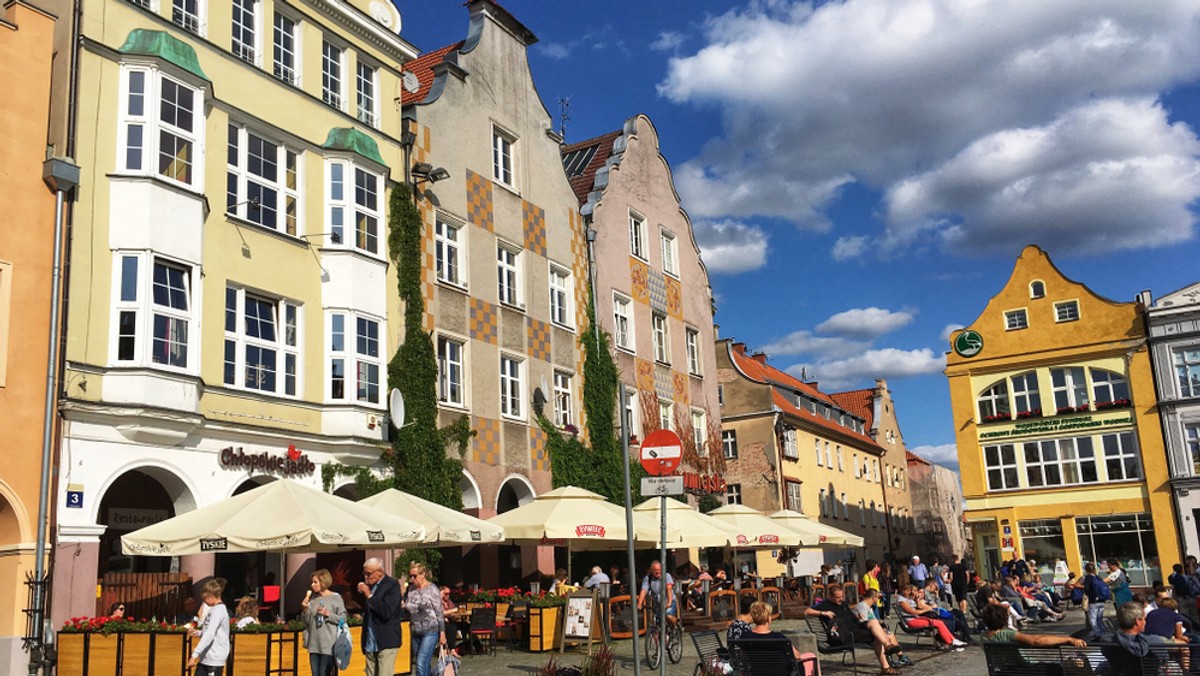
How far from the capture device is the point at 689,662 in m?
18.9

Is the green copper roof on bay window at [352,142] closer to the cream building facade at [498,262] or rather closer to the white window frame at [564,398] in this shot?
the cream building facade at [498,262]

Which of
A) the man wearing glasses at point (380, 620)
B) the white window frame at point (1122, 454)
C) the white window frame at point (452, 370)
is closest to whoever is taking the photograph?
the man wearing glasses at point (380, 620)

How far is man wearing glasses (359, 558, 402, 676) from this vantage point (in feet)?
39.1

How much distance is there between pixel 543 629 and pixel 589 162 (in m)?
19.2

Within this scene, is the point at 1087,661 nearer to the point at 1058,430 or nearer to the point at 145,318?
the point at 145,318

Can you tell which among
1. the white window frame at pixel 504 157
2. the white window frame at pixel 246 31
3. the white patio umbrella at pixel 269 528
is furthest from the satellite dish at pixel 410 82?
the white patio umbrella at pixel 269 528

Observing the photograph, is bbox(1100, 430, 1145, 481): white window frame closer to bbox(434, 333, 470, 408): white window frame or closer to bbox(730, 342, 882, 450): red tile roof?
bbox(730, 342, 882, 450): red tile roof

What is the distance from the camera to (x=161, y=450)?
59.3 ft

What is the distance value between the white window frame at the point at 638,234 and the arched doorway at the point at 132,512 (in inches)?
688

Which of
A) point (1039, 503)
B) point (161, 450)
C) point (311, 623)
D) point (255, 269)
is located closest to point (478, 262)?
point (255, 269)

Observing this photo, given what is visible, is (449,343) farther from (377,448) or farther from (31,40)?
(31,40)

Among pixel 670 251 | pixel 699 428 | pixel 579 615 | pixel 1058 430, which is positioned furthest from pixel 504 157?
pixel 1058 430

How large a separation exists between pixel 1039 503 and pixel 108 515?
1513 inches

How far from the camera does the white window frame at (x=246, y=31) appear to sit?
2108cm
